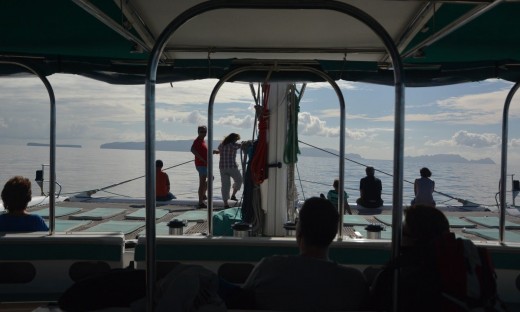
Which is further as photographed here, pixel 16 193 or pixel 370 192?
pixel 370 192

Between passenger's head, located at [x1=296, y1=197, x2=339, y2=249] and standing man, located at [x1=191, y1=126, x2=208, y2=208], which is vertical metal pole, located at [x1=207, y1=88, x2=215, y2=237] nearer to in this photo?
passenger's head, located at [x1=296, y1=197, x2=339, y2=249]

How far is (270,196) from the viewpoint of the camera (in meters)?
5.01

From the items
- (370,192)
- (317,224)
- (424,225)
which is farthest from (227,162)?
(424,225)

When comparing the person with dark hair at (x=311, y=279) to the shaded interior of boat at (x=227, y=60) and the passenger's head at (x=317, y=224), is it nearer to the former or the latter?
the passenger's head at (x=317, y=224)

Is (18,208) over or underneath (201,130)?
underneath

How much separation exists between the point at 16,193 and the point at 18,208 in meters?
0.18

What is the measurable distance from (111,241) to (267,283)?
2.01 meters

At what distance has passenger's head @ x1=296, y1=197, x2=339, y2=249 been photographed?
6.19 ft

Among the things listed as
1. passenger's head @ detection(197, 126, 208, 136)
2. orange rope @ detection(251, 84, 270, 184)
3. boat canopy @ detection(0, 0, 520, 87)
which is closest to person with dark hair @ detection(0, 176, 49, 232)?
boat canopy @ detection(0, 0, 520, 87)

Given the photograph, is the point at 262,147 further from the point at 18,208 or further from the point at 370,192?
the point at 370,192

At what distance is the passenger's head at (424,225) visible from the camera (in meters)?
1.84

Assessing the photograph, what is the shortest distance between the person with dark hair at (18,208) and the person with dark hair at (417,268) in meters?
2.72

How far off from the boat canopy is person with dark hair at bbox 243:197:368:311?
3.82 feet

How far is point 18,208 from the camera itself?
11.6 ft
